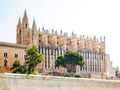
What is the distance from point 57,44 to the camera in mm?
67250

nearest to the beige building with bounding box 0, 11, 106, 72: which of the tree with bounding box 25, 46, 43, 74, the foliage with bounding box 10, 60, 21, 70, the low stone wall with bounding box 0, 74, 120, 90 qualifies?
the foliage with bounding box 10, 60, 21, 70

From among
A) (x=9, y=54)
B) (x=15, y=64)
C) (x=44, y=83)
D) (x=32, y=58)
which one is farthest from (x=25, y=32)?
(x=44, y=83)

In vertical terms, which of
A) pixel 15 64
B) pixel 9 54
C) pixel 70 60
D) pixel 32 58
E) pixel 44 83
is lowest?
pixel 44 83

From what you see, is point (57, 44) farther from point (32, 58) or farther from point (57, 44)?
point (32, 58)

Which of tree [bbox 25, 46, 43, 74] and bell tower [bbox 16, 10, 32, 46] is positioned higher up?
bell tower [bbox 16, 10, 32, 46]

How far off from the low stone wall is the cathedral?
101 ft

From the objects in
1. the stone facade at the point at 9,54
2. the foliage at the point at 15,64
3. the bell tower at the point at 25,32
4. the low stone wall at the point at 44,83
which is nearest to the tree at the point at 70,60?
the bell tower at the point at 25,32

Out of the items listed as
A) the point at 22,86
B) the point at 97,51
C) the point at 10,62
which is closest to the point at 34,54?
the point at 10,62

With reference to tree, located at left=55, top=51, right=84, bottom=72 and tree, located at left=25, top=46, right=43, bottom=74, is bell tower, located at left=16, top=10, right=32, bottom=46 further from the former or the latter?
tree, located at left=25, top=46, right=43, bottom=74

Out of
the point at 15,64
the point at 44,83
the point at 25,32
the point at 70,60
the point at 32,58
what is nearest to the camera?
the point at 44,83

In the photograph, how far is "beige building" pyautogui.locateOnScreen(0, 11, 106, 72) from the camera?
6172 cm

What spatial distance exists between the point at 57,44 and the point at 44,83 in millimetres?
46949

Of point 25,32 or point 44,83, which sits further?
point 25,32

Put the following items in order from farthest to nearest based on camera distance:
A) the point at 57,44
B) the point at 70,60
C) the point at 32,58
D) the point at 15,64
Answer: the point at 57,44 → the point at 70,60 → the point at 15,64 → the point at 32,58
